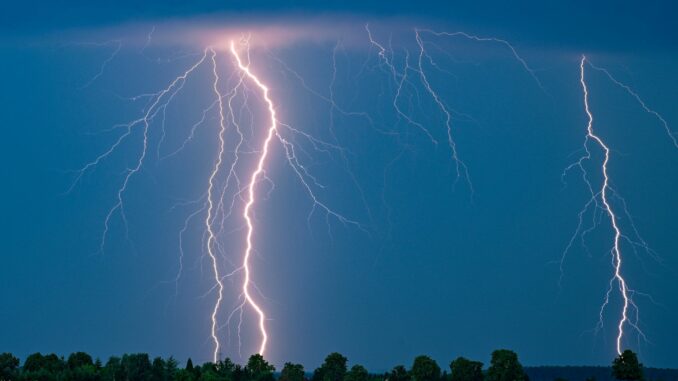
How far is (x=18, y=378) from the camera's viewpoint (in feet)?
103

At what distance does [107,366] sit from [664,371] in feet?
59.9

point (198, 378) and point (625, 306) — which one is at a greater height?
point (625, 306)

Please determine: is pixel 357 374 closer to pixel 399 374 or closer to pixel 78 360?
pixel 399 374

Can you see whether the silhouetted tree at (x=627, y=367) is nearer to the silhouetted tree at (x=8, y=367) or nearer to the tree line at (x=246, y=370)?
the tree line at (x=246, y=370)

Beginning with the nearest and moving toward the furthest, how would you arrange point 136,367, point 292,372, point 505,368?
1. point 505,368
2. point 136,367
3. point 292,372

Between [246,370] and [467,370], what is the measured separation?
22.6 feet

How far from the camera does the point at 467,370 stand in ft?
105

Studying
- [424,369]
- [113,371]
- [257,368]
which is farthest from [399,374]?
[113,371]

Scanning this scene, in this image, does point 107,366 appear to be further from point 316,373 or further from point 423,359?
point 423,359

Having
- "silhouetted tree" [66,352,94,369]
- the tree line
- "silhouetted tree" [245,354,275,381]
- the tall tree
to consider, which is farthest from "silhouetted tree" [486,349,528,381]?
"silhouetted tree" [66,352,94,369]

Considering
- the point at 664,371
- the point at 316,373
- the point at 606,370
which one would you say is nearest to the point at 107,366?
the point at 316,373

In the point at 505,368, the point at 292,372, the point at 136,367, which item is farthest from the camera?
the point at 292,372

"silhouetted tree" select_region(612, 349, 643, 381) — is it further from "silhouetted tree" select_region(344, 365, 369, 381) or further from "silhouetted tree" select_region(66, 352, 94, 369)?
"silhouetted tree" select_region(66, 352, 94, 369)

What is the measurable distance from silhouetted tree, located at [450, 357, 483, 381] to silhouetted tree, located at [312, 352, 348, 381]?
11.7 ft
